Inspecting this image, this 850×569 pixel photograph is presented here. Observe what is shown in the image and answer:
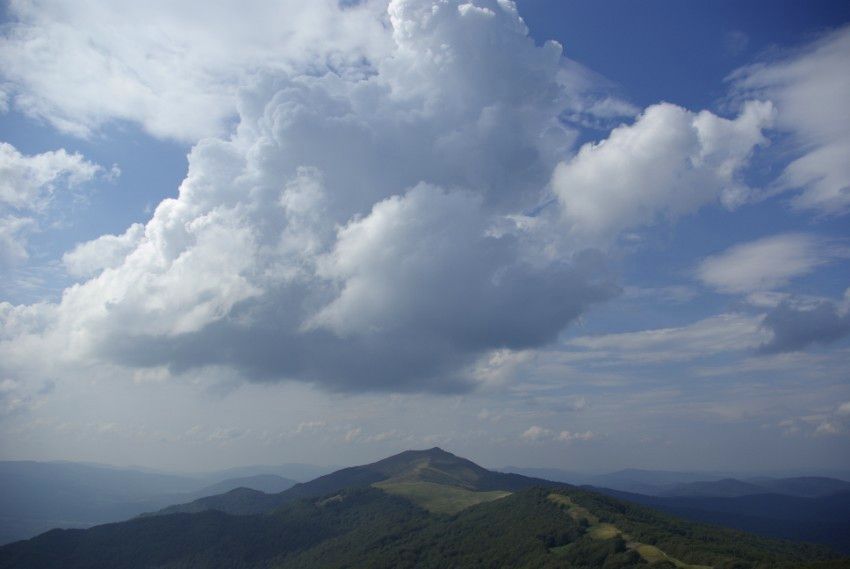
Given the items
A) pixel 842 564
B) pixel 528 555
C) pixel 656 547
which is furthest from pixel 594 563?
pixel 842 564

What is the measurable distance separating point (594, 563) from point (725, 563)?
39.8m

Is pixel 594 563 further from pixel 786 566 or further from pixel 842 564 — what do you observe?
pixel 842 564

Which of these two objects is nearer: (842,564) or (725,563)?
(842,564)

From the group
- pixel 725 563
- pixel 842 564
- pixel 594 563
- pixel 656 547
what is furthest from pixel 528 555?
pixel 842 564

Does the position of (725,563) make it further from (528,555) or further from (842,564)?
(528,555)

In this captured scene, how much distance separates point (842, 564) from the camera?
393ft

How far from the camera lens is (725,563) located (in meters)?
139

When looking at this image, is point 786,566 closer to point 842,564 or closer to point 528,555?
point 842,564

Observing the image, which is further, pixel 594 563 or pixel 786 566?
pixel 594 563

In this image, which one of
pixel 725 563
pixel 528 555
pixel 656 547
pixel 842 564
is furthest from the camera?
pixel 528 555

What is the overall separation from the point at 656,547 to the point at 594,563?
732 inches

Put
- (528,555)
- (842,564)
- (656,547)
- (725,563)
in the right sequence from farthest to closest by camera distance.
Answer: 1. (528,555)
2. (656,547)
3. (725,563)
4. (842,564)

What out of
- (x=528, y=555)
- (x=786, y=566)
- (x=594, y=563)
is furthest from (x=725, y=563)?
(x=528, y=555)

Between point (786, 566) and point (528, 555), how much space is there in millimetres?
82304
